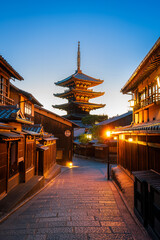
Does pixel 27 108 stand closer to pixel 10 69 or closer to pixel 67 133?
pixel 10 69

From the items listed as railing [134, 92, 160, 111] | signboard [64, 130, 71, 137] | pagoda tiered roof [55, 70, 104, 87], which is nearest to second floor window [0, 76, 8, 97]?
railing [134, 92, 160, 111]

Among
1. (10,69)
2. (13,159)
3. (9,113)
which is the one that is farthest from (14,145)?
(10,69)

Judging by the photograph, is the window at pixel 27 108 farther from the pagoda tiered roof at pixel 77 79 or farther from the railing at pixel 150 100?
the pagoda tiered roof at pixel 77 79

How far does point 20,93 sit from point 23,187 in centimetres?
987

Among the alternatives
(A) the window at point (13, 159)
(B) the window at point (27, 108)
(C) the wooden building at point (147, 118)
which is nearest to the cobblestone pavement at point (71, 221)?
(A) the window at point (13, 159)

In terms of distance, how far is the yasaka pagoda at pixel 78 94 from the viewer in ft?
146

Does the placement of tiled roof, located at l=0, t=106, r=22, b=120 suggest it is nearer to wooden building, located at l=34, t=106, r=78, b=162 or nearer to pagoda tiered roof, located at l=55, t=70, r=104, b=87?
wooden building, located at l=34, t=106, r=78, b=162

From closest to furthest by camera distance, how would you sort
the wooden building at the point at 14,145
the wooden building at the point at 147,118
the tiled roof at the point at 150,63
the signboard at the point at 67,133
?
the wooden building at the point at 147,118, the tiled roof at the point at 150,63, the wooden building at the point at 14,145, the signboard at the point at 67,133

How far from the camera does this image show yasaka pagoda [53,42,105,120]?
4464 cm

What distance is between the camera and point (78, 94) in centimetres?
4588

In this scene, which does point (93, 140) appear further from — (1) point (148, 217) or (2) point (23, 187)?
(1) point (148, 217)

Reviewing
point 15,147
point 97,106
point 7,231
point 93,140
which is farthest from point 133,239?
point 97,106

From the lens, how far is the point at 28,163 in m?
11.3

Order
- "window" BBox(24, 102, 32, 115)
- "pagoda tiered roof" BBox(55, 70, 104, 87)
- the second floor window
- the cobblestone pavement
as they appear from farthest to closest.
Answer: "pagoda tiered roof" BBox(55, 70, 104, 87) < "window" BBox(24, 102, 32, 115) < the second floor window < the cobblestone pavement
